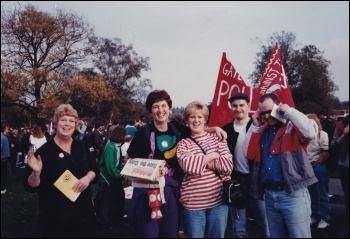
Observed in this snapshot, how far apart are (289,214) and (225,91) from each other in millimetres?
2992

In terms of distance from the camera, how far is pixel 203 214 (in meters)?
3.26

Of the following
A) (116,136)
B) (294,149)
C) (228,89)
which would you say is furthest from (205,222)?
(116,136)

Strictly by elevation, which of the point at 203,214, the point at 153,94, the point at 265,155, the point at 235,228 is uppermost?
the point at 153,94

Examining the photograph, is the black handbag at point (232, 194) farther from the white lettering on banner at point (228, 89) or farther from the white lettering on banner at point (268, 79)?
the white lettering on banner at point (268, 79)

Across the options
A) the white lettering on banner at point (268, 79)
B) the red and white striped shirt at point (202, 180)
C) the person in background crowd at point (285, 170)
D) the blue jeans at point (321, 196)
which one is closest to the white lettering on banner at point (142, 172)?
the red and white striped shirt at point (202, 180)

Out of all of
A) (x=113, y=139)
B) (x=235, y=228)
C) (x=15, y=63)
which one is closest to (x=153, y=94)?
(x=235, y=228)

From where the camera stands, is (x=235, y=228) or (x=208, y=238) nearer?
(x=208, y=238)

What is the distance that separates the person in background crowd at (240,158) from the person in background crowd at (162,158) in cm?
77

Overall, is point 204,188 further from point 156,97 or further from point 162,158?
point 156,97

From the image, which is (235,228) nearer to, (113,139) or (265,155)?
(265,155)

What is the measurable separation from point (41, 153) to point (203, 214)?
1502 mm

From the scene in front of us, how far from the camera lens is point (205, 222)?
329 cm

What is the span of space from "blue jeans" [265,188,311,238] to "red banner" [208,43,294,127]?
8.07ft

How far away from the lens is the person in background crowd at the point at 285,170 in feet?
10.4
